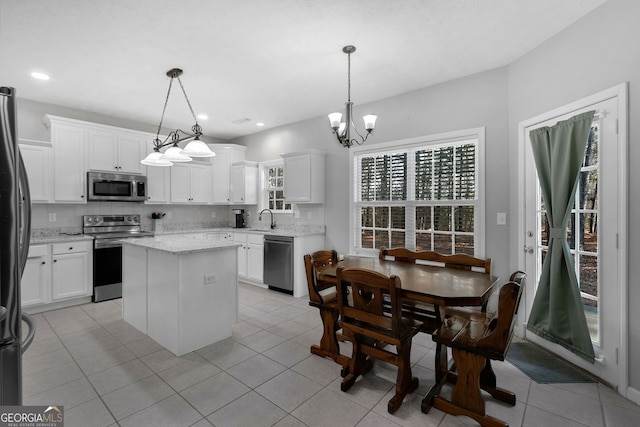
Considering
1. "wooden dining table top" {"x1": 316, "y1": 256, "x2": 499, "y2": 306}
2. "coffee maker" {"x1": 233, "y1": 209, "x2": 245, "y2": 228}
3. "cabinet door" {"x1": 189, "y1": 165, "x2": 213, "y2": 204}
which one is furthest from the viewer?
"coffee maker" {"x1": 233, "y1": 209, "x2": 245, "y2": 228}

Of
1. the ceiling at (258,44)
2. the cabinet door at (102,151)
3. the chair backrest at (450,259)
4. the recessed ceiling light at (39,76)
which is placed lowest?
the chair backrest at (450,259)

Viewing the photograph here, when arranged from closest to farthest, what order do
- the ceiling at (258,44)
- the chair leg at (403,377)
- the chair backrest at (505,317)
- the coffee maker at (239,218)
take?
the chair backrest at (505,317), the chair leg at (403,377), the ceiling at (258,44), the coffee maker at (239,218)

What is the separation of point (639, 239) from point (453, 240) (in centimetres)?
168

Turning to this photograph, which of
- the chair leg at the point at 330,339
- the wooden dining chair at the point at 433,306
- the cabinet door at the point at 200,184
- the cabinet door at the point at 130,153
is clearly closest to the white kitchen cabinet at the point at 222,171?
the cabinet door at the point at 200,184

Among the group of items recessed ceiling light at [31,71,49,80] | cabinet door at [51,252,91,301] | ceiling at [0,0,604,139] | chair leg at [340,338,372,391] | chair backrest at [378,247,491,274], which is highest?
ceiling at [0,0,604,139]

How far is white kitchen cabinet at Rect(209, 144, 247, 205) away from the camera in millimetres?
5832

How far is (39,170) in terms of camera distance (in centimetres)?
396

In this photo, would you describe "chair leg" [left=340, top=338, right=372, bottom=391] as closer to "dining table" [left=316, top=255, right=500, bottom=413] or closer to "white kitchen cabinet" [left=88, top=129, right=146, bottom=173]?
"dining table" [left=316, top=255, right=500, bottom=413]

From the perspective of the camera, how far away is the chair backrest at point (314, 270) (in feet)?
8.31

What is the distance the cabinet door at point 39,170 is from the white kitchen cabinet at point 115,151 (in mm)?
482

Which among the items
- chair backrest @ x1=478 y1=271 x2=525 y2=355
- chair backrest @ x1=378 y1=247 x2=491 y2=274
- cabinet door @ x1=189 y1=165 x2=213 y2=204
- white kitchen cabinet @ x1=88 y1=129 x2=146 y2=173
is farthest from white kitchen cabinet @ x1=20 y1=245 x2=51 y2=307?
chair backrest @ x1=478 y1=271 x2=525 y2=355

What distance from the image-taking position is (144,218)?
5.23m

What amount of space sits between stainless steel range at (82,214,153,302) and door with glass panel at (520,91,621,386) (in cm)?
491

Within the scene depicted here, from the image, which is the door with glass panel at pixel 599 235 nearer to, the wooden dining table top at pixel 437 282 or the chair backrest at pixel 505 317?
the wooden dining table top at pixel 437 282
